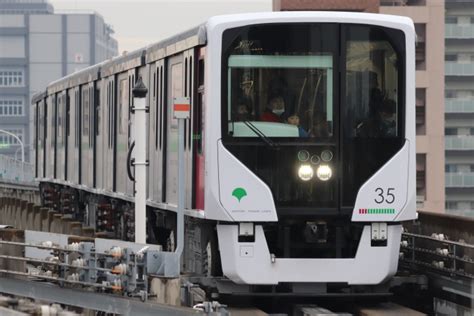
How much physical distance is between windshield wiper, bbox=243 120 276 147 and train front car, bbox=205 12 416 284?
0.01 m

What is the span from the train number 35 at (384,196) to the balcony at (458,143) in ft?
246

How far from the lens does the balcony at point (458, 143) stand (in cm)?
9094

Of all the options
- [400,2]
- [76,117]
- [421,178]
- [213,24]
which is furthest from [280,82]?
[400,2]

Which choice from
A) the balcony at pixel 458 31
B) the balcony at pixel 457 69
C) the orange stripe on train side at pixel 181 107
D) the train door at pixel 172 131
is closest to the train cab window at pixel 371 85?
the orange stripe on train side at pixel 181 107

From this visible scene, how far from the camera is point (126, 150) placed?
24.1 metres

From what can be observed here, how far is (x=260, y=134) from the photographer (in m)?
16.3

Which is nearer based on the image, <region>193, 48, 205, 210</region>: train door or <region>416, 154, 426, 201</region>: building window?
<region>193, 48, 205, 210</region>: train door

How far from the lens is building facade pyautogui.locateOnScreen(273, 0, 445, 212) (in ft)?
272

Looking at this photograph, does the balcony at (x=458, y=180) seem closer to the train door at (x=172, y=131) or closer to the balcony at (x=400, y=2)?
the balcony at (x=400, y=2)

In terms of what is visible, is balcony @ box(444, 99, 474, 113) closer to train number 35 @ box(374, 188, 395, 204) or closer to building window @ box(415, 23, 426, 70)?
building window @ box(415, 23, 426, 70)

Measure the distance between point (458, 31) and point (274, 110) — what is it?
76811 millimetres

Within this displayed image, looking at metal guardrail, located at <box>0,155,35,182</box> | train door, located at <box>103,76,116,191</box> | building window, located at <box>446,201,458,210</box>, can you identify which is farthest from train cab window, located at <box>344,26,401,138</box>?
building window, located at <box>446,201,458,210</box>

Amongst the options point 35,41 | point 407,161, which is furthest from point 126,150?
point 35,41

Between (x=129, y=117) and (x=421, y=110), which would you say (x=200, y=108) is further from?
(x=421, y=110)
